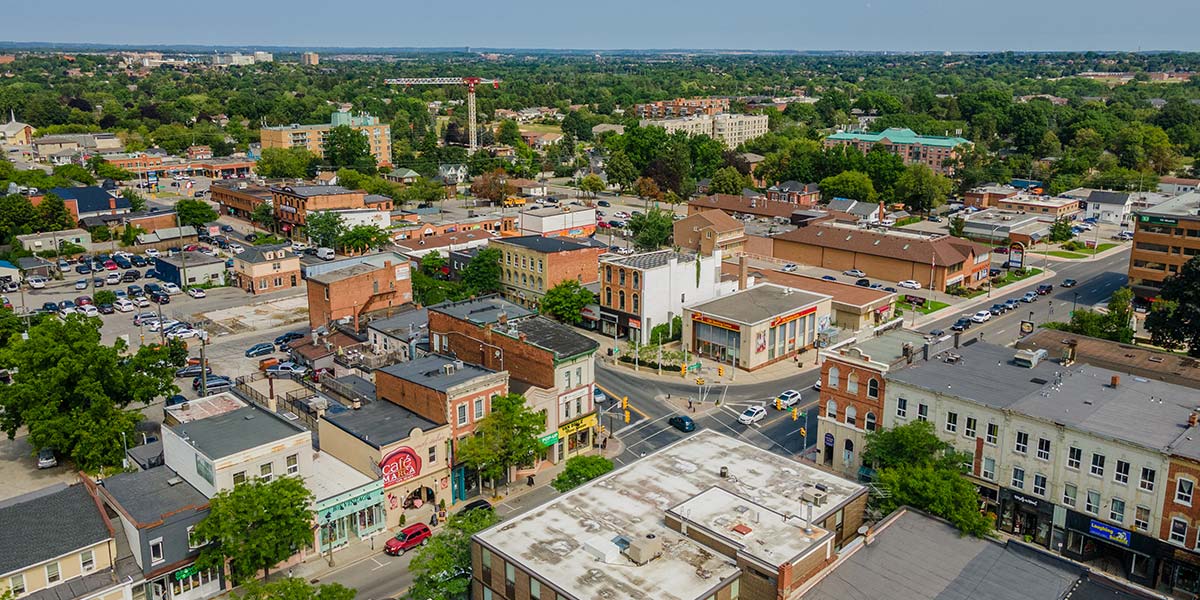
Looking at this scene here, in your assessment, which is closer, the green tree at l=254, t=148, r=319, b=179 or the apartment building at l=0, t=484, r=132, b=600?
the apartment building at l=0, t=484, r=132, b=600

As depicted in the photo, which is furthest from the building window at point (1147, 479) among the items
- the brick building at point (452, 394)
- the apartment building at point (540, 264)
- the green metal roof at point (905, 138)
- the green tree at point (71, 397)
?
the green metal roof at point (905, 138)

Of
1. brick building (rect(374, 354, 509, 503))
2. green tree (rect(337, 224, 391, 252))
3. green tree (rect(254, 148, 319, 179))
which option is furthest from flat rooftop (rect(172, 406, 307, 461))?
green tree (rect(254, 148, 319, 179))

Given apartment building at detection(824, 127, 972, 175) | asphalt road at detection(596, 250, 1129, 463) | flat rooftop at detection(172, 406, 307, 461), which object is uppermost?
apartment building at detection(824, 127, 972, 175)

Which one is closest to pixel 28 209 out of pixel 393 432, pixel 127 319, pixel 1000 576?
pixel 127 319

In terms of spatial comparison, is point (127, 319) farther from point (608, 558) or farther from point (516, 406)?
point (608, 558)

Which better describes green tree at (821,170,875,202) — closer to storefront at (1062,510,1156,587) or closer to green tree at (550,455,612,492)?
storefront at (1062,510,1156,587)

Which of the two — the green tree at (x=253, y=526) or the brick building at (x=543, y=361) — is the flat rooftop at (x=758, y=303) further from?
the green tree at (x=253, y=526)
